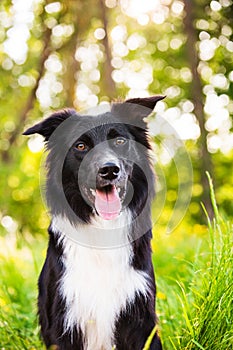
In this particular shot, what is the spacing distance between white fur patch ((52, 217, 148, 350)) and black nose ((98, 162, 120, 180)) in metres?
0.50

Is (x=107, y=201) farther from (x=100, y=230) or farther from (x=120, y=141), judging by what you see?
(x=120, y=141)

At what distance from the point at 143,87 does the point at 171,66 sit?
1.00 m

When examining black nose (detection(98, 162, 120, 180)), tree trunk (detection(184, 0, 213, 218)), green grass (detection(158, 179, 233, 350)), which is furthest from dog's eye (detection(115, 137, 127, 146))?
tree trunk (detection(184, 0, 213, 218))

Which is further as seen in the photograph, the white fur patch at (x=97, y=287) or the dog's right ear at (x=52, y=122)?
the dog's right ear at (x=52, y=122)

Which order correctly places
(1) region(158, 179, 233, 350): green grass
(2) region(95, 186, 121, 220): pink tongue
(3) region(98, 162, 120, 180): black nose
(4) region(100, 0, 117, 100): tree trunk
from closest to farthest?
(1) region(158, 179, 233, 350): green grass → (3) region(98, 162, 120, 180): black nose → (2) region(95, 186, 121, 220): pink tongue → (4) region(100, 0, 117, 100): tree trunk

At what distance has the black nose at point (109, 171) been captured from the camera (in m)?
3.34

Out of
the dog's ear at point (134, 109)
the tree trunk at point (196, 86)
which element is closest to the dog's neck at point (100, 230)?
the dog's ear at point (134, 109)

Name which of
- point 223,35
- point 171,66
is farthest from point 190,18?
point 171,66

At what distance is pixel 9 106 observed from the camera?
17.5m

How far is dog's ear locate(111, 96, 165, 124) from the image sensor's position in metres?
3.63

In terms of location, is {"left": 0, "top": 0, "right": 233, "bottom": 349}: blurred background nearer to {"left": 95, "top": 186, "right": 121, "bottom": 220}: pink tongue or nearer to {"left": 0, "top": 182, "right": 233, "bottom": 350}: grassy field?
{"left": 0, "top": 182, "right": 233, "bottom": 350}: grassy field

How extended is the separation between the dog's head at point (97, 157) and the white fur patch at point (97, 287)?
256 mm

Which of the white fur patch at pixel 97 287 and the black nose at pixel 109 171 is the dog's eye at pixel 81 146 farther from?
the white fur patch at pixel 97 287

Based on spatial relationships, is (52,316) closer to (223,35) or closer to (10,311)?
(10,311)
